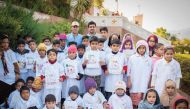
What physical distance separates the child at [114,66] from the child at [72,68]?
69 cm

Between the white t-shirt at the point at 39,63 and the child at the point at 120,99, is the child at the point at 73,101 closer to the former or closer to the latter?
the child at the point at 120,99

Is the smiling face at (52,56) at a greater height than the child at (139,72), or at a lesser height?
greater

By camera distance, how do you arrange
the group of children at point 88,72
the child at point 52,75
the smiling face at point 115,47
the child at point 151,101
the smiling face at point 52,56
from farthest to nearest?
the smiling face at point 115,47 → the child at point 52,75 → the smiling face at point 52,56 → the group of children at point 88,72 → the child at point 151,101

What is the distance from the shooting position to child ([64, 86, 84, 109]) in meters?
7.50

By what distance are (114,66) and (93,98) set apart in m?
1.01

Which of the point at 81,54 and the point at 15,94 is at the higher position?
the point at 81,54

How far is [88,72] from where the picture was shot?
27.2 feet

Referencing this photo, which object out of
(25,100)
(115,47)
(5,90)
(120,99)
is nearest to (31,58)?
(5,90)

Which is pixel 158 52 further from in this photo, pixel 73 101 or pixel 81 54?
pixel 73 101

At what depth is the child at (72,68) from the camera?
8.07 metres

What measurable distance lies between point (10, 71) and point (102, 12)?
19.5 m

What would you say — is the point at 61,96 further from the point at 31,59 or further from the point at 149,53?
the point at 149,53

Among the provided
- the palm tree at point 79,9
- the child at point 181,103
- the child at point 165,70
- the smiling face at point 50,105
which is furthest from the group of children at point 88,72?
the palm tree at point 79,9

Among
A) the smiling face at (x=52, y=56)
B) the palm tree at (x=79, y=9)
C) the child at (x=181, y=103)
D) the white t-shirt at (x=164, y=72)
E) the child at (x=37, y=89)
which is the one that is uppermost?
the palm tree at (x=79, y=9)
